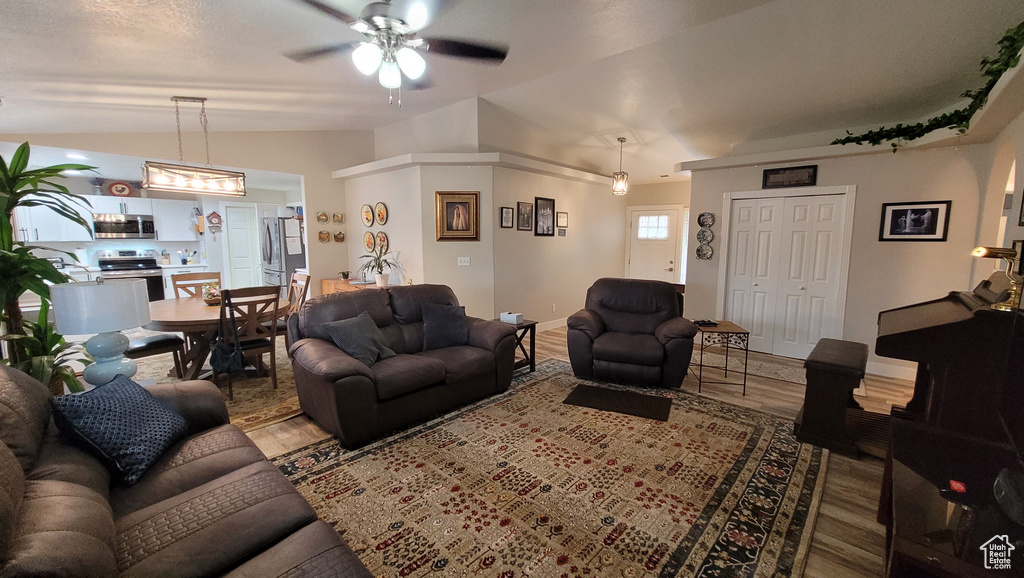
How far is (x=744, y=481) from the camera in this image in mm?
2293

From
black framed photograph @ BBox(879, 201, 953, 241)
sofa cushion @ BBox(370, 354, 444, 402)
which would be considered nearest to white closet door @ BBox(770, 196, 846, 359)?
black framed photograph @ BBox(879, 201, 953, 241)

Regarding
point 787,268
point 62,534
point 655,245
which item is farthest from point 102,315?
point 655,245

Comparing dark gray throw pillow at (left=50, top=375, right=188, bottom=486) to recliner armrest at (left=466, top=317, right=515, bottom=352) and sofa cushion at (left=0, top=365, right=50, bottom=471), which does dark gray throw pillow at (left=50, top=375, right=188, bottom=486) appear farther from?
recliner armrest at (left=466, top=317, right=515, bottom=352)

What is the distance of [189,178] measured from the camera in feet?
13.0

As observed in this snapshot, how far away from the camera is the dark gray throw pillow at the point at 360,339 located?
295cm

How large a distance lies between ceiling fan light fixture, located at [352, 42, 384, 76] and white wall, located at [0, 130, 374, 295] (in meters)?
3.97

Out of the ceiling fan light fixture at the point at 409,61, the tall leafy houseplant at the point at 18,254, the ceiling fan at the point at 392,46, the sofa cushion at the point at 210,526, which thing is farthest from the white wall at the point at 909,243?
the tall leafy houseplant at the point at 18,254

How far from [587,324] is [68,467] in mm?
3449

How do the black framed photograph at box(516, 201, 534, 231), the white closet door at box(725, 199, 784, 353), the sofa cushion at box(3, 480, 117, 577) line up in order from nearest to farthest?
the sofa cushion at box(3, 480, 117, 577)
the white closet door at box(725, 199, 784, 353)
the black framed photograph at box(516, 201, 534, 231)

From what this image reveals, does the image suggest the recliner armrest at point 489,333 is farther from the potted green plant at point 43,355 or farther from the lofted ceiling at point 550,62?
the potted green plant at point 43,355

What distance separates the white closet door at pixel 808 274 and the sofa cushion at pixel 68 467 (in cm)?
578

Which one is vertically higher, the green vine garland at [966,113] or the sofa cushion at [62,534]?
the green vine garland at [966,113]

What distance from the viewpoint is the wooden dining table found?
3.23 metres

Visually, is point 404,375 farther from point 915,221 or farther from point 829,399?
point 915,221
